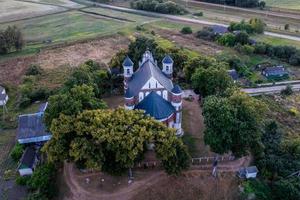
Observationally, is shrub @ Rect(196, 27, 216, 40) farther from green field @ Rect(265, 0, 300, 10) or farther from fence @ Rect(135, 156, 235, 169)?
fence @ Rect(135, 156, 235, 169)

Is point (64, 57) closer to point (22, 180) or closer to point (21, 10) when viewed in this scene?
point (22, 180)

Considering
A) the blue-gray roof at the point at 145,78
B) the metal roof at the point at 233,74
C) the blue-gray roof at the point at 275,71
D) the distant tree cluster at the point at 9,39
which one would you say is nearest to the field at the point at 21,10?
the distant tree cluster at the point at 9,39

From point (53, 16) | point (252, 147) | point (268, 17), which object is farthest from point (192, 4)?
point (252, 147)

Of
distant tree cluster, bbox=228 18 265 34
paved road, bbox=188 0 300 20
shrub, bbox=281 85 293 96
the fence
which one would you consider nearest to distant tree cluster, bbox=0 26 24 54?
the fence

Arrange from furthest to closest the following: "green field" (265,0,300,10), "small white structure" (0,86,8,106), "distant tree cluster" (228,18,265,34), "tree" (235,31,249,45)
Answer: "green field" (265,0,300,10)
"distant tree cluster" (228,18,265,34)
"tree" (235,31,249,45)
"small white structure" (0,86,8,106)

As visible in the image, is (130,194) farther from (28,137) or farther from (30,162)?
(28,137)

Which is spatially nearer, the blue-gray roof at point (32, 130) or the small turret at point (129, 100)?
the small turret at point (129, 100)

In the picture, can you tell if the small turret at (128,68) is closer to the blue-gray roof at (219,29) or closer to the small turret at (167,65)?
the small turret at (167,65)
